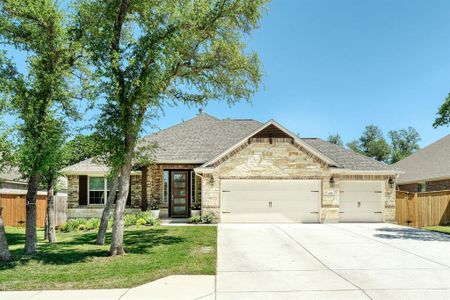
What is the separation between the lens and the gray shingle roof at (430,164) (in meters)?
25.8

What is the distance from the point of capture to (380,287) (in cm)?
768

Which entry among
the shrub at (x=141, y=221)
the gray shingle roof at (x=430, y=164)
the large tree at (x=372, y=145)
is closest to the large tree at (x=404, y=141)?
the large tree at (x=372, y=145)

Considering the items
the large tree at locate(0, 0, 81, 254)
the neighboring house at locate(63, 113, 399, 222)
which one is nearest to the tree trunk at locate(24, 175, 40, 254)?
the large tree at locate(0, 0, 81, 254)

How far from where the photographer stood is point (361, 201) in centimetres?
2048

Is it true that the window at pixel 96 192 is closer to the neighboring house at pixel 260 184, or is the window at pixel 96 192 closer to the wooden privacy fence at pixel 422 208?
the neighboring house at pixel 260 184

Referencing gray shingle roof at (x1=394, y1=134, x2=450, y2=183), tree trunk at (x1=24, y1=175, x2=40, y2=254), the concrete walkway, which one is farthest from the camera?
gray shingle roof at (x1=394, y1=134, x2=450, y2=183)

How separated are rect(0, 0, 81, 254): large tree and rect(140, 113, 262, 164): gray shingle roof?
340 inches

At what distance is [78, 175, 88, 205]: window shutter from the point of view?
21500mm

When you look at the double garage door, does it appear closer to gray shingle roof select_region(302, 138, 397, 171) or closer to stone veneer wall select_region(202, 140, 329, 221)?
stone veneer wall select_region(202, 140, 329, 221)

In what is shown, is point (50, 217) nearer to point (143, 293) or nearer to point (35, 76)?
point (35, 76)

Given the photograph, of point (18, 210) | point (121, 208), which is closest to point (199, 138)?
point (18, 210)

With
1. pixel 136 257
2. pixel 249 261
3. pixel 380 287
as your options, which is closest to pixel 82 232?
pixel 136 257

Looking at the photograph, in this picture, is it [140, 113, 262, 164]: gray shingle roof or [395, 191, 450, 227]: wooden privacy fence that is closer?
[395, 191, 450, 227]: wooden privacy fence

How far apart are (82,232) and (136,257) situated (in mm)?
8246
